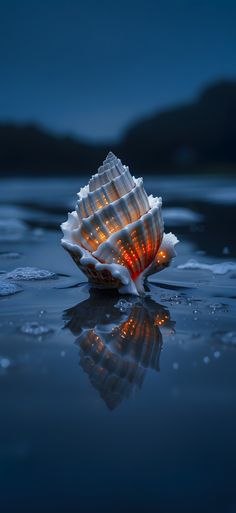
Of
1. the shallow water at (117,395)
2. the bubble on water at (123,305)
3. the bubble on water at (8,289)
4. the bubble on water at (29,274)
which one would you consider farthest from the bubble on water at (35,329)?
the bubble on water at (29,274)

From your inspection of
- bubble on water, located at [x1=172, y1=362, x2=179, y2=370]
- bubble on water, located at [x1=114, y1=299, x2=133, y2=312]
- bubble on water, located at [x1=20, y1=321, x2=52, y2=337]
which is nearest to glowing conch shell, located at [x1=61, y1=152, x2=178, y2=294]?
bubble on water, located at [x1=114, y1=299, x2=133, y2=312]

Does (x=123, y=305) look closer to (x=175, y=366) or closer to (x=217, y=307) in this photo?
(x=217, y=307)

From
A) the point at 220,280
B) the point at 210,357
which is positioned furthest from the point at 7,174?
the point at 210,357

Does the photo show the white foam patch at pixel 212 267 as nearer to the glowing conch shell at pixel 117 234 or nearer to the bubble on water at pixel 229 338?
the glowing conch shell at pixel 117 234

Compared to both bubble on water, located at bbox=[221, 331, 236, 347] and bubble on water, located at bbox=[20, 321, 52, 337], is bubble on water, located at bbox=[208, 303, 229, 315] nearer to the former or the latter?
bubble on water, located at bbox=[221, 331, 236, 347]

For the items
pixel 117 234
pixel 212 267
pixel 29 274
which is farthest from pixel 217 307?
pixel 29 274

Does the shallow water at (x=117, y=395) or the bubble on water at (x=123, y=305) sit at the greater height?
the shallow water at (x=117, y=395)
